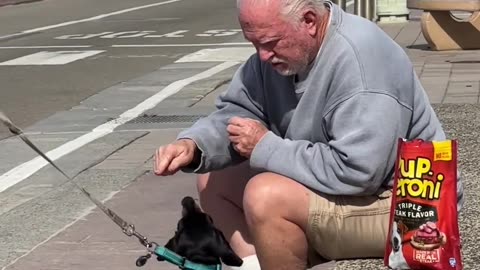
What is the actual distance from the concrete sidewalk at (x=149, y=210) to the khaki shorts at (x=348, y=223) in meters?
0.29

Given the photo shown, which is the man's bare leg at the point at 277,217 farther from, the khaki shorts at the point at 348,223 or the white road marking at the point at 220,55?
the white road marking at the point at 220,55

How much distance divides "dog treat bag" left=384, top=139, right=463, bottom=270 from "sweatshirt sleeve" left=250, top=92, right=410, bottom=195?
90mm

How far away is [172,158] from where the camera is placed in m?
3.71

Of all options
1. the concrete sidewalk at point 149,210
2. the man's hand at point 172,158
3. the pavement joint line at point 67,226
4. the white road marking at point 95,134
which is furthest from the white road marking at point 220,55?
the man's hand at point 172,158

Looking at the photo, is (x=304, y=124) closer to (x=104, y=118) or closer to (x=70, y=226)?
(x=70, y=226)

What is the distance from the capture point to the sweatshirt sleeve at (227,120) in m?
3.83

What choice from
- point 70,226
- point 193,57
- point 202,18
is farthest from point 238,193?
point 202,18

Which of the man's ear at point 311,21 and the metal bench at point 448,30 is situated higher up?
the man's ear at point 311,21

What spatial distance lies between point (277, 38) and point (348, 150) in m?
0.42

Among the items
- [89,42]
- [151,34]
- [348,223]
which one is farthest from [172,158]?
[151,34]

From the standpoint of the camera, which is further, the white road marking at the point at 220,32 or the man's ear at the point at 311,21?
the white road marking at the point at 220,32

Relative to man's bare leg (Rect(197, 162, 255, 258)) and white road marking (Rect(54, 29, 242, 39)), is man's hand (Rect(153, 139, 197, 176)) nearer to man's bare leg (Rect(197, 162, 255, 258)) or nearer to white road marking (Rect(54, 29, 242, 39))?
man's bare leg (Rect(197, 162, 255, 258))

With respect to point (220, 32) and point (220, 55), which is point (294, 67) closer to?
point (220, 55)

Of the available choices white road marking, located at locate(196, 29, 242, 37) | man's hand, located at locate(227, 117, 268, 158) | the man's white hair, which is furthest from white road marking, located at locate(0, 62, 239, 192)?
white road marking, located at locate(196, 29, 242, 37)
